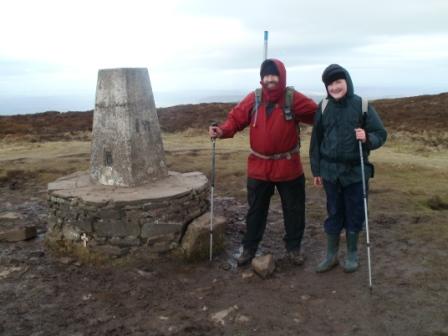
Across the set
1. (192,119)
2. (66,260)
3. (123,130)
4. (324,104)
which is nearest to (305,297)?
(324,104)

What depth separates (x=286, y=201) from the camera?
6848 mm

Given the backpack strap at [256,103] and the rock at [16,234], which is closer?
the backpack strap at [256,103]

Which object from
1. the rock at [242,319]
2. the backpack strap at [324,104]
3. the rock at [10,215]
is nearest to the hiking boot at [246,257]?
the rock at [242,319]

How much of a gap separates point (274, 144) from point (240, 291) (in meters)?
1.92

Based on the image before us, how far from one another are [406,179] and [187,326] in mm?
8478

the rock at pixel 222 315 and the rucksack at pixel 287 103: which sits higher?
the rucksack at pixel 287 103

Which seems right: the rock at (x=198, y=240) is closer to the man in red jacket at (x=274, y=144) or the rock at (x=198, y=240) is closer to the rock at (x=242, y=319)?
the man in red jacket at (x=274, y=144)

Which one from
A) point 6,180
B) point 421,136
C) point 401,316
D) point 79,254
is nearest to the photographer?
point 401,316

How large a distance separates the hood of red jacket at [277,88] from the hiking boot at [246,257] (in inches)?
86.9

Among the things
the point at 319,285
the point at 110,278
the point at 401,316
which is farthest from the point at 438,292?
the point at 110,278

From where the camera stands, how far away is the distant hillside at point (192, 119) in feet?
76.7

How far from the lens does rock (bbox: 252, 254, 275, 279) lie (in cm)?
661

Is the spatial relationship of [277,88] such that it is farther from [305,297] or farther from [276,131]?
[305,297]

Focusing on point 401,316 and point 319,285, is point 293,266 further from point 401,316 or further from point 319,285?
point 401,316
